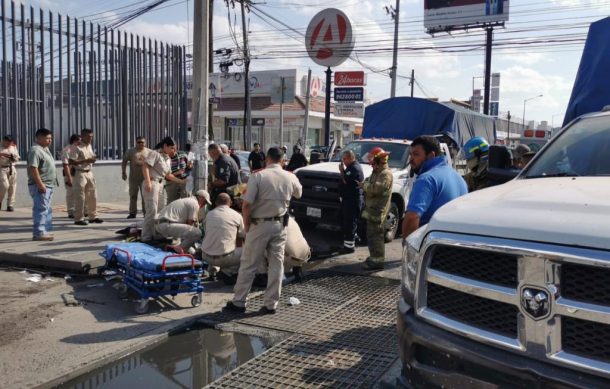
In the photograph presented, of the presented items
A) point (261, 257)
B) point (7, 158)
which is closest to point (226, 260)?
point (261, 257)

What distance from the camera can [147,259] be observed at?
222 inches

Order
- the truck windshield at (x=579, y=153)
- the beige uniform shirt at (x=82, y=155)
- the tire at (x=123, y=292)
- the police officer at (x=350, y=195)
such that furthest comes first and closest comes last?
the beige uniform shirt at (x=82, y=155), the police officer at (x=350, y=195), the tire at (x=123, y=292), the truck windshield at (x=579, y=153)

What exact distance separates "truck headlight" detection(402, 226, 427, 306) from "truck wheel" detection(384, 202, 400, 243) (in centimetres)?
681

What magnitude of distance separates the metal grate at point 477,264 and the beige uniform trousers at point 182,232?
5172 mm

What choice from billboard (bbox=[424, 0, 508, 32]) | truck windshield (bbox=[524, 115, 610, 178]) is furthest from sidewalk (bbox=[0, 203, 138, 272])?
billboard (bbox=[424, 0, 508, 32])

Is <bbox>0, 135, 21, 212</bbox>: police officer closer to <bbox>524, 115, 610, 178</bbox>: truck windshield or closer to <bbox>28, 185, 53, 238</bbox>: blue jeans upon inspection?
<bbox>28, 185, 53, 238</bbox>: blue jeans

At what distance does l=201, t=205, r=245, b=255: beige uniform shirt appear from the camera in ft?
21.3

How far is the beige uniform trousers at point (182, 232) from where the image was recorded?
7305 mm

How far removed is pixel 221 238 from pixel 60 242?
10.8 ft

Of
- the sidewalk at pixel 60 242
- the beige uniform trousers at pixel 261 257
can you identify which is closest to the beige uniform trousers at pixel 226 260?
the beige uniform trousers at pixel 261 257

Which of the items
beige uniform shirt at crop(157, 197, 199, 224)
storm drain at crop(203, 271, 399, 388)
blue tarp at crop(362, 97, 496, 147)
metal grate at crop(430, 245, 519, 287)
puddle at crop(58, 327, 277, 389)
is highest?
blue tarp at crop(362, 97, 496, 147)

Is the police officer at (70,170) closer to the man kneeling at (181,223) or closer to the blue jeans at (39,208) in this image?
the blue jeans at (39,208)

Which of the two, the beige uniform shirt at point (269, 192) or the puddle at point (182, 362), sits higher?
the beige uniform shirt at point (269, 192)

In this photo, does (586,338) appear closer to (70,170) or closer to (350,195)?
(350,195)
